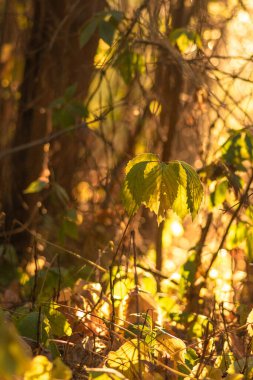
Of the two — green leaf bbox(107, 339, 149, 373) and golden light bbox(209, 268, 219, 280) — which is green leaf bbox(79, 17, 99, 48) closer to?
golden light bbox(209, 268, 219, 280)

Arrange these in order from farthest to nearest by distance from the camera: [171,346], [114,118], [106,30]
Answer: [114,118], [106,30], [171,346]

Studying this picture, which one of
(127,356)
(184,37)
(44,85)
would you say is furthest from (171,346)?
(44,85)

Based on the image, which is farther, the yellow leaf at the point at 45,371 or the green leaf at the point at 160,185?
the green leaf at the point at 160,185

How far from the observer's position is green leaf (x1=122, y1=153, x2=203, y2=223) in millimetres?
1835

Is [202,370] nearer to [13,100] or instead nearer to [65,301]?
[65,301]

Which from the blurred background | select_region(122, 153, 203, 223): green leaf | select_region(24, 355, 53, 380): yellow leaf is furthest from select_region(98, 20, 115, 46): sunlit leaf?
select_region(24, 355, 53, 380): yellow leaf

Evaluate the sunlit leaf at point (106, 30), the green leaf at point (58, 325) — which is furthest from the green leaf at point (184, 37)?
the green leaf at point (58, 325)

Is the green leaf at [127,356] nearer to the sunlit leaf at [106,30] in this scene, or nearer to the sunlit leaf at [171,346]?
the sunlit leaf at [171,346]

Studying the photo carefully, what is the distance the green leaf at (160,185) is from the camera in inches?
72.2

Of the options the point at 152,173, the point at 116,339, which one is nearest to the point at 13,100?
the point at 116,339

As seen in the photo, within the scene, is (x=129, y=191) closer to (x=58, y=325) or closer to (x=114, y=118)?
(x=58, y=325)

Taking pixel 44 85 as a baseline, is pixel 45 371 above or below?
below

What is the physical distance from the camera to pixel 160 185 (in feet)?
6.03

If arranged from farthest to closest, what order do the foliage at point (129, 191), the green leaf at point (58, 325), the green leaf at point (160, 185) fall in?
the green leaf at point (58, 325) < the foliage at point (129, 191) < the green leaf at point (160, 185)
